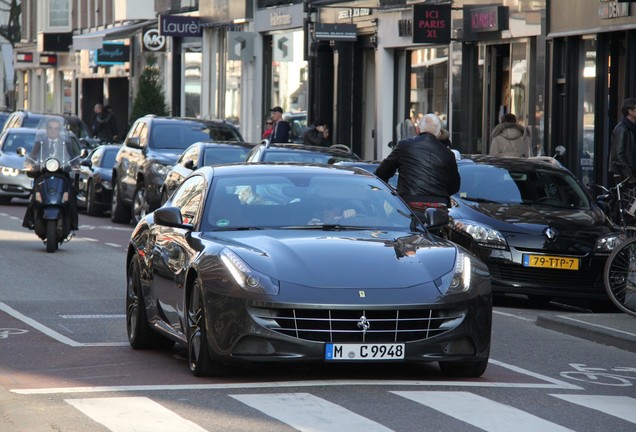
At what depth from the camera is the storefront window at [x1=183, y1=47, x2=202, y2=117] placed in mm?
51219

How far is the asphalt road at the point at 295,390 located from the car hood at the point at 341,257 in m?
0.63

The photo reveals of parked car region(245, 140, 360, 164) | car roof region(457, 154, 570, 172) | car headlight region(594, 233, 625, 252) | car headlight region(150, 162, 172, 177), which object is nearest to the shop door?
car headlight region(150, 162, 172, 177)

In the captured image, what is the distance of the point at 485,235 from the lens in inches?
631

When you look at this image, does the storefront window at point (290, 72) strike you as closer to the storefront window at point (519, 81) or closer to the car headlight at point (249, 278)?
the storefront window at point (519, 81)

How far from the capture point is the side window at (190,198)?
1124 cm

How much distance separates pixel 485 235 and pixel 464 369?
5.76 meters

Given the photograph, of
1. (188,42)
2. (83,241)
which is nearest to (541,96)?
(83,241)

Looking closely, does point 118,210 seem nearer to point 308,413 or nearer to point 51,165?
point 51,165

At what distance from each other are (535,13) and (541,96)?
1.45 m

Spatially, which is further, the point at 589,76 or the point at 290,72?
the point at 290,72

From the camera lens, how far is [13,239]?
24.3 metres

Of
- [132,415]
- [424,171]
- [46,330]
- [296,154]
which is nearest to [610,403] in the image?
[132,415]

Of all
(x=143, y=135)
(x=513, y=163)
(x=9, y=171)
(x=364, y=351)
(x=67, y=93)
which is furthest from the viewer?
(x=67, y=93)

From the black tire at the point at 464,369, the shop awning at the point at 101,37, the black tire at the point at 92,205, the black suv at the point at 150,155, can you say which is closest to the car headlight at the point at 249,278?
the black tire at the point at 464,369
